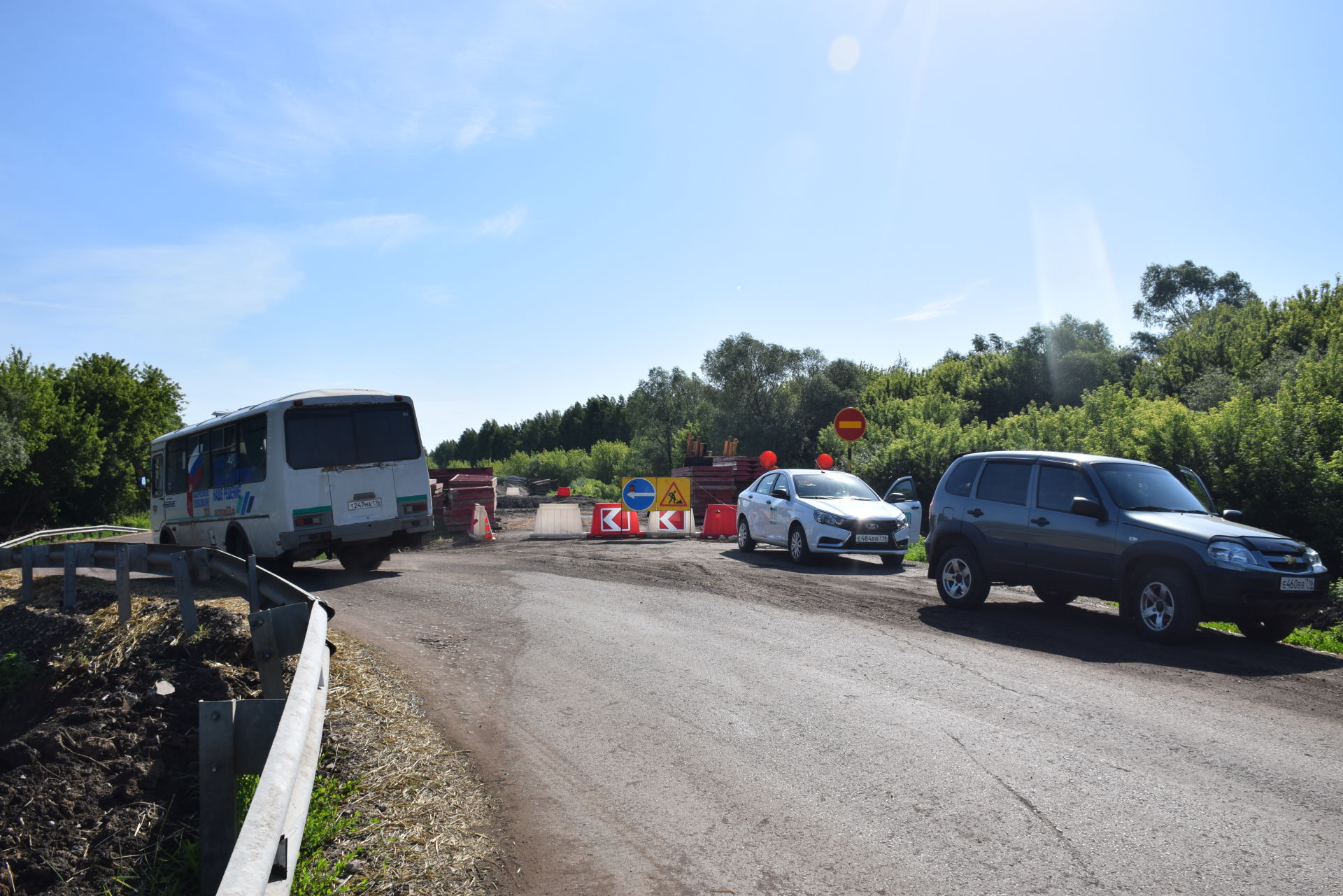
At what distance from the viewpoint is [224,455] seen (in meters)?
15.0

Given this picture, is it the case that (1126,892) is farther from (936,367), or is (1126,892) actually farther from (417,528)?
(936,367)

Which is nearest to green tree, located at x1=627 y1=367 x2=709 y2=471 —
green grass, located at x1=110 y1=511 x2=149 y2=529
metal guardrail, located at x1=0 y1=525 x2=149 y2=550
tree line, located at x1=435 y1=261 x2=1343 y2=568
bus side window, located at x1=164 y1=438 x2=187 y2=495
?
tree line, located at x1=435 y1=261 x2=1343 y2=568

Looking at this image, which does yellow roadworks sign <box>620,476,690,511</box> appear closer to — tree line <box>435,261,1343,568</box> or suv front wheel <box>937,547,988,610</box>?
tree line <box>435,261,1343,568</box>

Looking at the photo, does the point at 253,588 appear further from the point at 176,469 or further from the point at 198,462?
the point at 176,469

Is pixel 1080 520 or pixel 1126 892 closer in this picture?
pixel 1126 892

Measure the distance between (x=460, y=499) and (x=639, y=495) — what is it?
5.67 metres

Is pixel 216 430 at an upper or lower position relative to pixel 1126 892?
upper

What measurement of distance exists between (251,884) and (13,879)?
2641 mm

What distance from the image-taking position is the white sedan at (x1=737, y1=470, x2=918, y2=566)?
14.8m

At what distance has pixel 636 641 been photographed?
329 inches

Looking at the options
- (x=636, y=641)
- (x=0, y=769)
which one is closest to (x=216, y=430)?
(x=636, y=641)

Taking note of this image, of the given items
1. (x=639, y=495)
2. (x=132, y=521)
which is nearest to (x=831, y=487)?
(x=639, y=495)

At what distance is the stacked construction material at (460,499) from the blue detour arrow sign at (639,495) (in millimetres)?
4673

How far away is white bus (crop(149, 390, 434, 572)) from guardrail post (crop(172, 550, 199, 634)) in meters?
5.73
